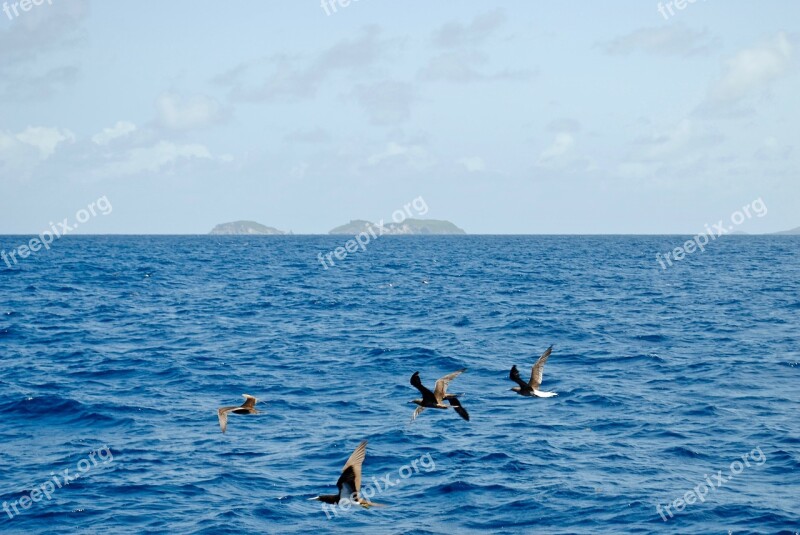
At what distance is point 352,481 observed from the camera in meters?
14.7

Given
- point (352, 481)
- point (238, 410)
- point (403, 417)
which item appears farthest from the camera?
point (403, 417)

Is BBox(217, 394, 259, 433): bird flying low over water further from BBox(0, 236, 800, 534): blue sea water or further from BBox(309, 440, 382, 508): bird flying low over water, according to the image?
BBox(309, 440, 382, 508): bird flying low over water

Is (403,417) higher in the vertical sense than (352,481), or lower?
lower

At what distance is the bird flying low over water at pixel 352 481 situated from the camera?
14203 millimetres

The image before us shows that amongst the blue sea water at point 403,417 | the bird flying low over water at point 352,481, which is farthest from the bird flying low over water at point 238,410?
the bird flying low over water at point 352,481

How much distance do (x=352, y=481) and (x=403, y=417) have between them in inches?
456

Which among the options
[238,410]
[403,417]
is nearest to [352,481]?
[238,410]

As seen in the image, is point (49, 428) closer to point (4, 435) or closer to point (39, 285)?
point (4, 435)

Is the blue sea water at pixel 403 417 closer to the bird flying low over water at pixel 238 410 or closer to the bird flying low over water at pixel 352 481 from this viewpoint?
the bird flying low over water at pixel 238 410

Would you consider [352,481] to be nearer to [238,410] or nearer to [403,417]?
[238,410]

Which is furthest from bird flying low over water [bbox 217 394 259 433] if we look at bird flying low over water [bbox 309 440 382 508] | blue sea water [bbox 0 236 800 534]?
bird flying low over water [bbox 309 440 382 508]

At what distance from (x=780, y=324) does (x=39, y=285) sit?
183 feet

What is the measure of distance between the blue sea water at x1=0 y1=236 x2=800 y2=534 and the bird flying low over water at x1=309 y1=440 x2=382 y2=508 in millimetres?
3400

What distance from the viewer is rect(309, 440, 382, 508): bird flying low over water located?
14203 millimetres
